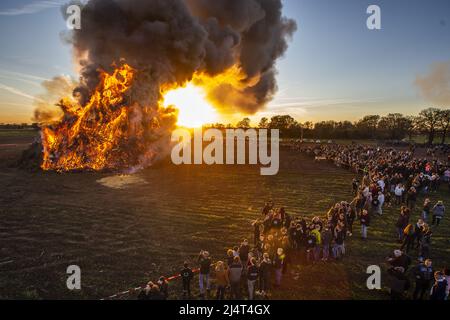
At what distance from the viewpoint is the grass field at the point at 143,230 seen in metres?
9.45

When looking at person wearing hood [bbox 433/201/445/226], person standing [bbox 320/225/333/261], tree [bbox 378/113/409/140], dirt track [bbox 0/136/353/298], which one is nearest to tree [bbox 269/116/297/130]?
tree [bbox 378/113/409/140]

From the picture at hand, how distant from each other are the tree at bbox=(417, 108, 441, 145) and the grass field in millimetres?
65231

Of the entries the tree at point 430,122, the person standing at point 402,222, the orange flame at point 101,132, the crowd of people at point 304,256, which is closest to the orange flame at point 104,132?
the orange flame at point 101,132

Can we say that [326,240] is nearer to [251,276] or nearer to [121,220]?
[251,276]

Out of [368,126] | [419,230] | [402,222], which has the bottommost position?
[419,230]

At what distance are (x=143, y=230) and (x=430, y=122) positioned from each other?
87185 millimetres

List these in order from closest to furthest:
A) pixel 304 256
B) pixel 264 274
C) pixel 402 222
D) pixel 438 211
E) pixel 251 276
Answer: pixel 251 276 → pixel 264 274 → pixel 304 256 → pixel 402 222 → pixel 438 211

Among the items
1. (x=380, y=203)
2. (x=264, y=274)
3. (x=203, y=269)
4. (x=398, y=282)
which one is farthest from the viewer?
(x=380, y=203)

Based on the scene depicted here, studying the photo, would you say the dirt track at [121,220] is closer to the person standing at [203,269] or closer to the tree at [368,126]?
the person standing at [203,269]

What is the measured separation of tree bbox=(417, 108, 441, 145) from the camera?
252 ft

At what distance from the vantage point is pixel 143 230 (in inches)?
542

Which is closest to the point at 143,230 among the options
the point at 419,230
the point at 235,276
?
the point at 235,276

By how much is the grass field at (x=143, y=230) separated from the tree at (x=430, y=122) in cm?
6523
